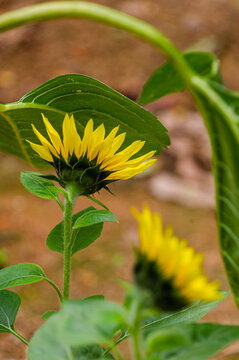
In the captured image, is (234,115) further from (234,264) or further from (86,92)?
(86,92)

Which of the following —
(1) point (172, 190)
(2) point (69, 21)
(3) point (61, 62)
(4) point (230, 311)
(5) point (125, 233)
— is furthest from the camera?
(2) point (69, 21)

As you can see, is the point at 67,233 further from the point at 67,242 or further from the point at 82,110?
the point at 82,110

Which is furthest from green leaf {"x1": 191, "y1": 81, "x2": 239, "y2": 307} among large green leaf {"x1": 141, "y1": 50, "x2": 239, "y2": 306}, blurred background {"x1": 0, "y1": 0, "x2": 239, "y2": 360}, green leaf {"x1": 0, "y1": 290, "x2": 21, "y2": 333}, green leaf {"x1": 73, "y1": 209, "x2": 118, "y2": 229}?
blurred background {"x1": 0, "y1": 0, "x2": 239, "y2": 360}

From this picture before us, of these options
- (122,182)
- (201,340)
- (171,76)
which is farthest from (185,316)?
(122,182)

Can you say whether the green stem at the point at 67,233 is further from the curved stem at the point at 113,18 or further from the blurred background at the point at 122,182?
the blurred background at the point at 122,182

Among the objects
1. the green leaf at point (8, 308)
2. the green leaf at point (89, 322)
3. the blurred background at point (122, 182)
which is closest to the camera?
the green leaf at point (89, 322)

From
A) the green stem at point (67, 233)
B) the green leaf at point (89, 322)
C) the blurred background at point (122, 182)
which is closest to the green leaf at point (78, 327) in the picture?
the green leaf at point (89, 322)

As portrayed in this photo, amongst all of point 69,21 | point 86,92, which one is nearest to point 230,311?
point 86,92
